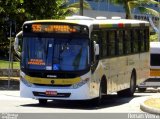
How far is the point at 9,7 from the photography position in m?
32.9

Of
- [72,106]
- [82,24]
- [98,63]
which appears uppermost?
[82,24]

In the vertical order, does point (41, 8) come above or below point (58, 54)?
below

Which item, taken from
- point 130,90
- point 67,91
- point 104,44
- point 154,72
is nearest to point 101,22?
point 104,44

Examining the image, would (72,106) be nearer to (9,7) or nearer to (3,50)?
(9,7)

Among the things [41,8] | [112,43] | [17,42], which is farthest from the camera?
[41,8]

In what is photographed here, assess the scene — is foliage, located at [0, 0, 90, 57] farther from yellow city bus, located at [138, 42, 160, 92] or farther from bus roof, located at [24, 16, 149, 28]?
bus roof, located at [24, 16, 149, 28]

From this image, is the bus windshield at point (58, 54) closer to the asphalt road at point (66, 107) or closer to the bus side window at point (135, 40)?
the asphalt road at point (66, 107)

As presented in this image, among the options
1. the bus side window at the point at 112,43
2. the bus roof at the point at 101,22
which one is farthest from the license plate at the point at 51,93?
Answer: the bus side window at the point at 112,43

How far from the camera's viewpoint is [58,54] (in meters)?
19.4

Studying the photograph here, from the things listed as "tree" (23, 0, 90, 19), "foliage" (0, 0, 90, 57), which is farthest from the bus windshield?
"tree" (23, 0, 90, 19)

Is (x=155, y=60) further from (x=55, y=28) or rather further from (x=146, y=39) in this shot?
(x=55, y=28)

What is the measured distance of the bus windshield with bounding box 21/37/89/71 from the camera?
63.4 feet

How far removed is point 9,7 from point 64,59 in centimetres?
1427

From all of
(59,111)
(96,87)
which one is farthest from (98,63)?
(59,111)
